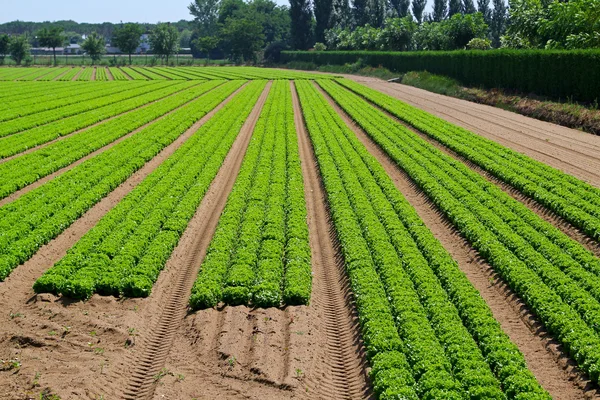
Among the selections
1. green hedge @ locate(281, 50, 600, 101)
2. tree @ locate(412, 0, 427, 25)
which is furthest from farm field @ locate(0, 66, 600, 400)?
tree @ locate(412, 0, 427, 25)

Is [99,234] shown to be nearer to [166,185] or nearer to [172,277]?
[172,277]

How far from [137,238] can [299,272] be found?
4.38m

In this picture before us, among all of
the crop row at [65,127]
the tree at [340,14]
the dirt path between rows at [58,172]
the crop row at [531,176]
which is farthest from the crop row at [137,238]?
the tree at [340,14]

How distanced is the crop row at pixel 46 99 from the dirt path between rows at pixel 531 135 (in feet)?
87.9

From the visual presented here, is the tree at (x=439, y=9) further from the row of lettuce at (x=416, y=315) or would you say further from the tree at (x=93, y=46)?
the row of lettuce at (x=416, y=315)

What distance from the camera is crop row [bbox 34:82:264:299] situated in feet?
40.9

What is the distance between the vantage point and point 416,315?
11.0 metres

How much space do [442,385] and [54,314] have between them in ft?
23.6

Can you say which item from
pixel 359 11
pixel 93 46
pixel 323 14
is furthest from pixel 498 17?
pixel 93 46

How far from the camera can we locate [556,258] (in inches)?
541

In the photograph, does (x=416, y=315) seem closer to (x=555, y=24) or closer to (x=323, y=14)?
(x=555, y=24)

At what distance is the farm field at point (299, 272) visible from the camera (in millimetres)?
9633

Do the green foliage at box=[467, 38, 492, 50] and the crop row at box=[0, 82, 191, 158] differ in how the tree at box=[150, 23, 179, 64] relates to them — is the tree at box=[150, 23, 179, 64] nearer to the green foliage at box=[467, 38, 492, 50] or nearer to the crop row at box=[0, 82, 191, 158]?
the green foliage at box=[467, 38, 492, 50]

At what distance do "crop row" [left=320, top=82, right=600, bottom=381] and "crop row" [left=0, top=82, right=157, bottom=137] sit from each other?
830 inches
